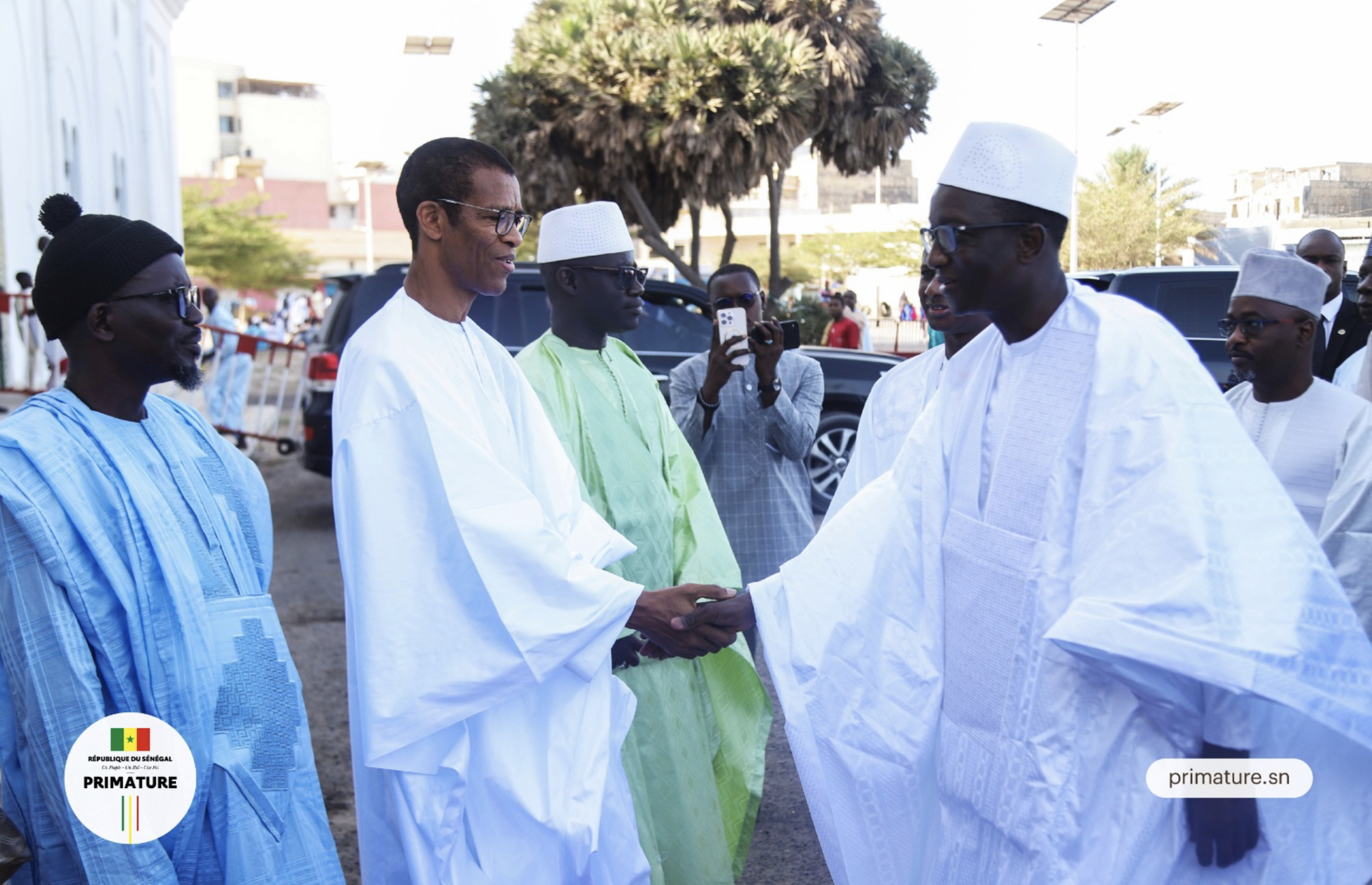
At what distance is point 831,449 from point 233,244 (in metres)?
42.5

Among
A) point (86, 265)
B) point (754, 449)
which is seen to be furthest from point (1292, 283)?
point (86, 265)

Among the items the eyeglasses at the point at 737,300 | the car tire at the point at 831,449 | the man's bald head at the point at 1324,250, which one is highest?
the man's bald head at the point at 1324,250

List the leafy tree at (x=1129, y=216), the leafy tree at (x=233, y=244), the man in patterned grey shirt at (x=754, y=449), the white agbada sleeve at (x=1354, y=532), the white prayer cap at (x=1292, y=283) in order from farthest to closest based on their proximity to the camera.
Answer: the leafy tree at (x=233, y=244) → the leafy tree at (x=1129, y=216) → the man in patterned grey shirt at (x=754, y=449) → the white prayer cap at (x=1292, y=283) → the white agbada sleeve at (x=1354, y=532)

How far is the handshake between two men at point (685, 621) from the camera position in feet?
10.9

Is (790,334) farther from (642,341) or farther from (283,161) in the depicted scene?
(283,161)

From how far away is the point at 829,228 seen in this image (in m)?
64.2

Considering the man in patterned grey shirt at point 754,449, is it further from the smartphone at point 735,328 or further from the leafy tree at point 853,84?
the leafy tree at point 853,84

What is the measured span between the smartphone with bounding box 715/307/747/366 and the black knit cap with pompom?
2245 millimetres

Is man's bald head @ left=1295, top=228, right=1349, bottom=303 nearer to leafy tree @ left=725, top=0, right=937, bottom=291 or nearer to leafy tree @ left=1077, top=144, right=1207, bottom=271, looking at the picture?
leafy tree @ left=1077, top=144, right=1207, bottom=271

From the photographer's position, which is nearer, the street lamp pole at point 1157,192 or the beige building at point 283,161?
the street lamp pole at point 1157,192

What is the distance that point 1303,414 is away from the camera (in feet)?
12.1

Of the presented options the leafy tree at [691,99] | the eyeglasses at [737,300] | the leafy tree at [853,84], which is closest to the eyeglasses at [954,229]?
the eyeglasses at [737,300]

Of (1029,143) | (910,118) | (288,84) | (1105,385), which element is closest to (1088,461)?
(1105,385)

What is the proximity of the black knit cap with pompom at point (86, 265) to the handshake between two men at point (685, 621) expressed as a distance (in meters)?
1.45
